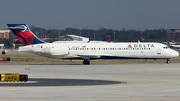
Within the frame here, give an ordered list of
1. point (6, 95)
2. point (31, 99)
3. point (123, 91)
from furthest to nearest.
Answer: point (123, 91), point (6, 95), point (31, 99)

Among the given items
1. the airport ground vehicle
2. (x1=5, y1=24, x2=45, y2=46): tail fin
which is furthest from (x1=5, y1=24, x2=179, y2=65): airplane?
the airport ground vehicle

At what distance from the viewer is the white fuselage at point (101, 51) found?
50.3 metres

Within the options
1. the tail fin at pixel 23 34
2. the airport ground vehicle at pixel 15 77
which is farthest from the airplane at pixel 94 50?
the airport ground vehicle at pixel 15 77

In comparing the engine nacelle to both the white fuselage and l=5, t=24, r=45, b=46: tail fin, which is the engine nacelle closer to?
the white fuselage

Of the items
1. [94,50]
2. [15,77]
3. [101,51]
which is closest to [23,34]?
[94,50]

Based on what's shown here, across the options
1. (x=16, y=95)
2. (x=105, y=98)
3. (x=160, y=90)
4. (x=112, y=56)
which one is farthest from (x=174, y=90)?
(x=112, y=56)

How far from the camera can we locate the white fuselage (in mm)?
50312

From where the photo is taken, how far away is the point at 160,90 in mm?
20000

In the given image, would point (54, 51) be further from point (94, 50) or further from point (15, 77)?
point (15, 77)

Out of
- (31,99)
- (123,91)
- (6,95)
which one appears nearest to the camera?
(31,99)

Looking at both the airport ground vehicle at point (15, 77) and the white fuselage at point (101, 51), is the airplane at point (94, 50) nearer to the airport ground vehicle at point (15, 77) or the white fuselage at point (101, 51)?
the white fuselage at point (101, 51)

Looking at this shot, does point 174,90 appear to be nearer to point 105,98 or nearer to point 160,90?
point 160,90

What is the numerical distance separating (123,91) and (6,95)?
6.99m

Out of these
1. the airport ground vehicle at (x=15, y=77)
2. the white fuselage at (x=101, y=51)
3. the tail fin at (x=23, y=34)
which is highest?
the tail fin at (x=23, y=34)
